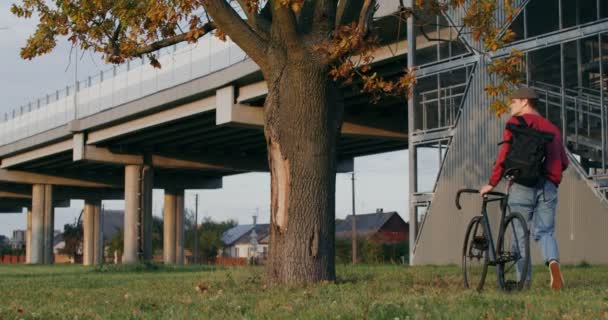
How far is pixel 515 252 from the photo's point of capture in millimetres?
8680

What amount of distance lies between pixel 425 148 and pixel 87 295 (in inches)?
731

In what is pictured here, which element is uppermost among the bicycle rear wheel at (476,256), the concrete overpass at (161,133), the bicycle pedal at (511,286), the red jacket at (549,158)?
the concrete overpass at (161,133)

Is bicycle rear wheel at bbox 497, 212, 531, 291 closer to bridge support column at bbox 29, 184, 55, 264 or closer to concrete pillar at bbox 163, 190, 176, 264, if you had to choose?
concrete pillar at bbox 163, 190, 176, 264

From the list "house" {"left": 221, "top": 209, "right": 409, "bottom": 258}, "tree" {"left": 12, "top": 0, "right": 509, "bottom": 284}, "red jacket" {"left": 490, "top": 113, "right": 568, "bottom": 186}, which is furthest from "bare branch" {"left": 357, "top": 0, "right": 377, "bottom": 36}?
"house" {"left": 221, "top": 209, "right": 409, "bottom": 258}

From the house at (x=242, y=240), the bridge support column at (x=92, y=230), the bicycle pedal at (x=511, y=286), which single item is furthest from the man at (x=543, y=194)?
the house at (x=242, y=240)

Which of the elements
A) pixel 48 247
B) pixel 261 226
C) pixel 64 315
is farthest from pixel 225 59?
pixel 261 226

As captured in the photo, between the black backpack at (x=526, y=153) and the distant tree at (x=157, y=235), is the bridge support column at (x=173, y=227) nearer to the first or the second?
the distant tree at (x=157, y=235)

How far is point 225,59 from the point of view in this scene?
38.4 meters

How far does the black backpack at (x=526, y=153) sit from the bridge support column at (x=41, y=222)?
64.3m

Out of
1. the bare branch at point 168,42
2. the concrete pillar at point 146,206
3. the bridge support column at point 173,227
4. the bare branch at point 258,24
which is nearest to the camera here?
the bare branch at point 258,24

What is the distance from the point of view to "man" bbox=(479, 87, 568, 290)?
28.4 ft

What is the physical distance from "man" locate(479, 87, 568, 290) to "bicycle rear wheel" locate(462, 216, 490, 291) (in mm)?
401

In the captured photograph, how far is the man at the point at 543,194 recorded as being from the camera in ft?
28.4

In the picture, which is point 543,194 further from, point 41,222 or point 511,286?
point 41,222
